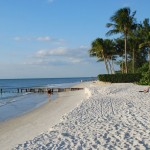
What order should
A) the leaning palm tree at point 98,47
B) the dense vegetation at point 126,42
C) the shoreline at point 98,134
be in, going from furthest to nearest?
1. the leaning palm tree at point 98,47
2. the dense vegetation at point 126,42
3. the shoreline at point 98,134

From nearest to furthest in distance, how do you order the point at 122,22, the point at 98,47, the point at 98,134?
1. the point at 98,134
2. the point at 122,22
3. the point at 98,47

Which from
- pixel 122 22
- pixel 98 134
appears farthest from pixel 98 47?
pixel 98 134

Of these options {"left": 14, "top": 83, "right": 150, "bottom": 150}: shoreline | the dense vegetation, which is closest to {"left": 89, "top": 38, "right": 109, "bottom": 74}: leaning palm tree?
the dense vegetation

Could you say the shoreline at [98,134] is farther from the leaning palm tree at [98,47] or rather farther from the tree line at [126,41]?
the leaning palm tree at [98,47]

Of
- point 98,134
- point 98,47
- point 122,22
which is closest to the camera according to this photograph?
point 98,134

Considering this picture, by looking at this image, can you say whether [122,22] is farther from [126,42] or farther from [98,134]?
[98,134]

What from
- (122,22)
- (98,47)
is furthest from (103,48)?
(122,22)

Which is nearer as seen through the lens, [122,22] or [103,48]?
[122,22]

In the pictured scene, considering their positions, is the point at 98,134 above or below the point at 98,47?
below

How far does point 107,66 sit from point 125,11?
19.0 meters

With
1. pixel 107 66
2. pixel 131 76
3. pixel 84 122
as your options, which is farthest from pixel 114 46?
pixel 84 122

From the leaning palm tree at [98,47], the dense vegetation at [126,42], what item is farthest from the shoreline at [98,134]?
the leaning palm tree at [98,47]

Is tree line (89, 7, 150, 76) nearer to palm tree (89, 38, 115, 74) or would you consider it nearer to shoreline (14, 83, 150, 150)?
palm tree (89, 38, 115, 74)

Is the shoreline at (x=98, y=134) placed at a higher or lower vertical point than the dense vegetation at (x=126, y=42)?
lower
